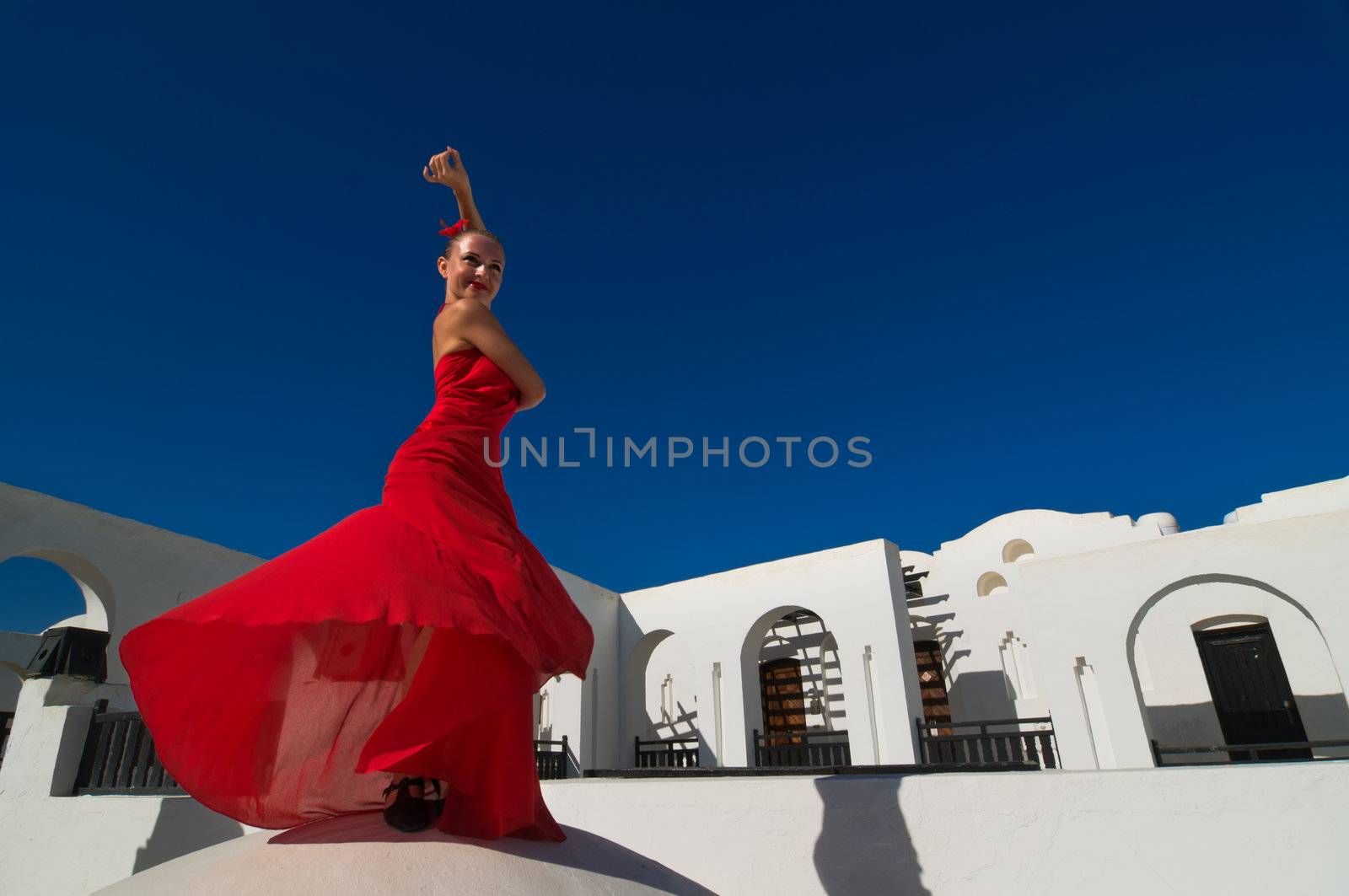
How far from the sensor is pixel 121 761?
4500mm

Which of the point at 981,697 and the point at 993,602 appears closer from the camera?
the point at 981,697

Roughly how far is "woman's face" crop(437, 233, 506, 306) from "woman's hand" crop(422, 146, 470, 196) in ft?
0.95

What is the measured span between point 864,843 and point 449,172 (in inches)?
110

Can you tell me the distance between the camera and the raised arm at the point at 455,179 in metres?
2.53

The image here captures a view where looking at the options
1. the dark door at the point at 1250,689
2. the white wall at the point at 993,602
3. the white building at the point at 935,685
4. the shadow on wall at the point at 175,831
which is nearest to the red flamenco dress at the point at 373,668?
the white building at the point at 935,685

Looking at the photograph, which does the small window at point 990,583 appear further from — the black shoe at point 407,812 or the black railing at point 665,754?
the black shoe at point 407,812

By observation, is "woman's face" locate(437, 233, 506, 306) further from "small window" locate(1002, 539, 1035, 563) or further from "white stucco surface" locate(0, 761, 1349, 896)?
"small window" locate(1002, 539, 1035, 563)

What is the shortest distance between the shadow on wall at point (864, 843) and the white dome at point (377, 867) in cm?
116

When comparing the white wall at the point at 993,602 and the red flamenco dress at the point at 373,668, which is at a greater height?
the white wall at the point at 993,602

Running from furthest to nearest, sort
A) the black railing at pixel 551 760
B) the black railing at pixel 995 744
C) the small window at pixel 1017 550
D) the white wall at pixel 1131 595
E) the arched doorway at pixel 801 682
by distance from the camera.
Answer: the small window at pixel 1017 550
the arched doorway at pixel 801 682
the black railing at pixel 551 760
the white wall at pixel 1131 595
the black railing at pixel 995 744

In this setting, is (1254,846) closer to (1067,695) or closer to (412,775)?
(412,775)

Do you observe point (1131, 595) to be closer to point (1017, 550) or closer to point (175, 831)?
point (1017, 550)

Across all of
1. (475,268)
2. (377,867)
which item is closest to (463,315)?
(475,268)

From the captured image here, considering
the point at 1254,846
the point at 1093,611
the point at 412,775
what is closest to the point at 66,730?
the point at 412,775
